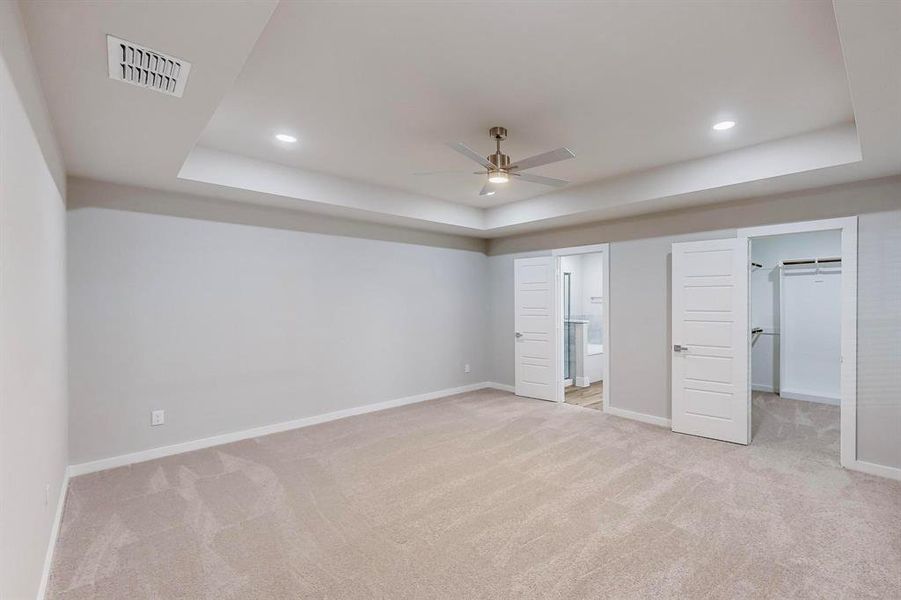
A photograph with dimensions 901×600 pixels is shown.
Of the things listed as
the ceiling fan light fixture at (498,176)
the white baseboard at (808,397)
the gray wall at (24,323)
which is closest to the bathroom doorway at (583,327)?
the white baseboard at (808,397)

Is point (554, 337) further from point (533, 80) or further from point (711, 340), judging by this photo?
point (533, 80)

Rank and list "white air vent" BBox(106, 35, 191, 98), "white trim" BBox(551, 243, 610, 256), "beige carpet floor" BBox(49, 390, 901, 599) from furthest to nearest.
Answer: "white trim" BBox(551, 243, 610, 256) → "beige carpet floor" BBox(49, 390, 901, 599) → "white air vent" BBox(106, 35, 191, 98)

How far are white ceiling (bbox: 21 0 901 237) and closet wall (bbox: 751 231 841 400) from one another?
3.08 m

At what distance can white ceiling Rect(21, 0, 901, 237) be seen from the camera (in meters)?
1.84

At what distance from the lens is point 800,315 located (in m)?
6.23

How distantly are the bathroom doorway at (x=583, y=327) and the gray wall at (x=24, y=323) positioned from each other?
16.8 ft

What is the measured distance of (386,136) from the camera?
11.3ft

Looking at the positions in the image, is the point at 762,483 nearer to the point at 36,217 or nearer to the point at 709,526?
the point at 709,526

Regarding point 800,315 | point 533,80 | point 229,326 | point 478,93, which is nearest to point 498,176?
point 478,93

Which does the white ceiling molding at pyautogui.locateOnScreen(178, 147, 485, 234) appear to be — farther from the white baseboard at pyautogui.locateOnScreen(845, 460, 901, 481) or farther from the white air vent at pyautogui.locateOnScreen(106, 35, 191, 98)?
the white baseboard at pyautogui.locateOnScreen(845, 460, 901, 481)

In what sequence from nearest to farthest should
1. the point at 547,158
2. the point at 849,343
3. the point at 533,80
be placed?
the point at 533,80 → the point at 547,158 → the point at 849,343

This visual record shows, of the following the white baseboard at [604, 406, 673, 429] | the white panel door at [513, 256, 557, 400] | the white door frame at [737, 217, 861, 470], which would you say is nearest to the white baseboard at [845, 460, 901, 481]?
the white door frame at [737, 217, 861, 470]

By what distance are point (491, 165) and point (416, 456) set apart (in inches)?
104

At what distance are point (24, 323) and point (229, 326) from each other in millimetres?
2606
